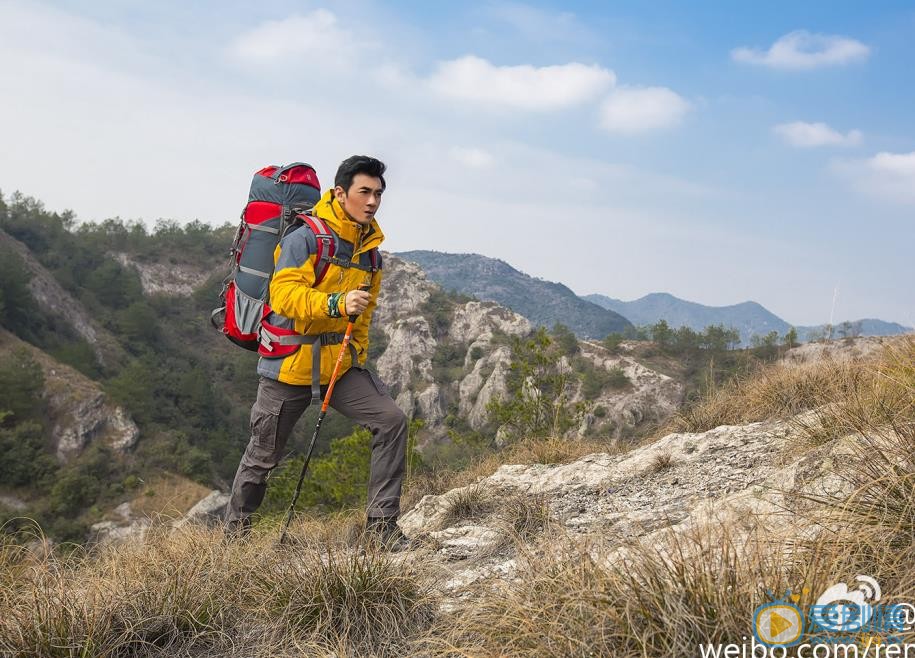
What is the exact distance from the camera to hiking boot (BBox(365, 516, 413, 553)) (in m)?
2.95

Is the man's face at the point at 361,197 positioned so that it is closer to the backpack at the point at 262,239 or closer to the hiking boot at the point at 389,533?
the backpack at the point at 262,239

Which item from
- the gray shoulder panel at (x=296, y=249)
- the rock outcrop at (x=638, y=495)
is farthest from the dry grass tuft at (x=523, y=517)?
the gray shoulder panel at (x=296, y=249)

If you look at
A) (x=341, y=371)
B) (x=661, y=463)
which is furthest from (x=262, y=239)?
(x=661, y=463)

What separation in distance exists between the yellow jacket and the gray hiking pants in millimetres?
126

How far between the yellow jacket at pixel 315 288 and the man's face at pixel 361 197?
41 mm

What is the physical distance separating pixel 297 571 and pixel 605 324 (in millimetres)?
196416

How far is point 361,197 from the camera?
326 cm

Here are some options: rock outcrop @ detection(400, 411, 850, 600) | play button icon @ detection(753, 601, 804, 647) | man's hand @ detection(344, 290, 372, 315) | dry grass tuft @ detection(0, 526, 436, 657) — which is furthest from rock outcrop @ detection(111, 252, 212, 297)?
play button icon @ detection(753, 601, 804, 647)

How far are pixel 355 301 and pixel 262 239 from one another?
3.20 feet

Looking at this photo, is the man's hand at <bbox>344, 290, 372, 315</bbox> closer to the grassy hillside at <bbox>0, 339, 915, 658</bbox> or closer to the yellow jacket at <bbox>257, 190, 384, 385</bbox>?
the yellow jacket at <bbox>257, 190, 384, 385</bbox>

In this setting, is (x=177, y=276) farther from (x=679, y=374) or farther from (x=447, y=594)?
(x=447, y=594)

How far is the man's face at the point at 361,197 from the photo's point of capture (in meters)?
3.26

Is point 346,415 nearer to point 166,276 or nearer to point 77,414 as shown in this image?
point 77,414

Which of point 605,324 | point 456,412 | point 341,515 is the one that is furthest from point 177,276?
point 605,324
